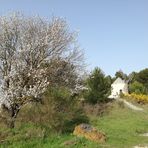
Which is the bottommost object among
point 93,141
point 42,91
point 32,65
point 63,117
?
point 93,141

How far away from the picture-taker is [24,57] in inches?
1102

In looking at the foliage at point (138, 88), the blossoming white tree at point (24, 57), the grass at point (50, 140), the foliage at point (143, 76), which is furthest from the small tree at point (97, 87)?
the foliage at point (143, 76)

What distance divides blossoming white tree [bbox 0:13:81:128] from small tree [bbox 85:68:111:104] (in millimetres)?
14950

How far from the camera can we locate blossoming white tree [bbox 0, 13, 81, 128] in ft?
88.3

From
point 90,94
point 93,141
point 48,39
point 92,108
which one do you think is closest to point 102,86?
point 90,94

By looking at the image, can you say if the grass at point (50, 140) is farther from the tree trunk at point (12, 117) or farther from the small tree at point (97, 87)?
the small tree at point (97, 87)

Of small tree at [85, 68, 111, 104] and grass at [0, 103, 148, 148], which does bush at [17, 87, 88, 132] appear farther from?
small tree at [85, 68, 111, 104]

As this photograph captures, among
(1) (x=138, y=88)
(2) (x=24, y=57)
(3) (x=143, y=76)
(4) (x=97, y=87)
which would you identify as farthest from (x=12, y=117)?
(3) (x=143, y=76)

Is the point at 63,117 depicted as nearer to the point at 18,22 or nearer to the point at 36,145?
the point at 36,145

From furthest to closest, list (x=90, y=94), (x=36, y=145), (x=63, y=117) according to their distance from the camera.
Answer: (x=90, y=94), (x=63, y=117), (x=36, y=145)

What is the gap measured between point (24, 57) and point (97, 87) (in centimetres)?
1844

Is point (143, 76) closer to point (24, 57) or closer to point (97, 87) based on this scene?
point (97, 87)

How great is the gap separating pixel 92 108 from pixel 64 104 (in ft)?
52.9

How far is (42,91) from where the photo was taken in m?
26.4
